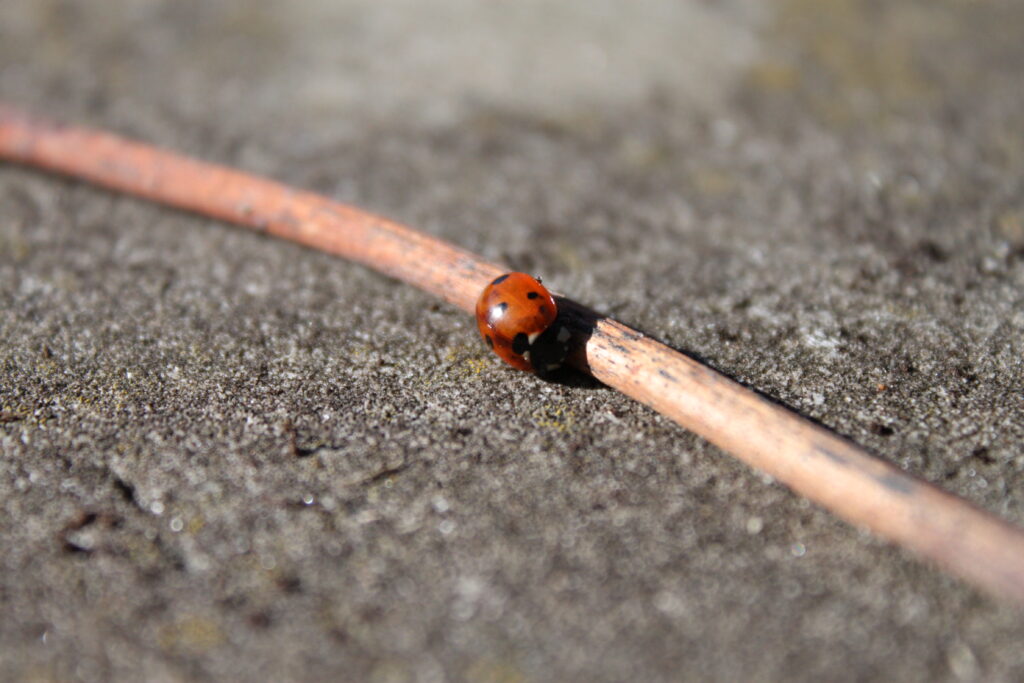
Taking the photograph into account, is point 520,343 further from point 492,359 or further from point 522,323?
point 492,359

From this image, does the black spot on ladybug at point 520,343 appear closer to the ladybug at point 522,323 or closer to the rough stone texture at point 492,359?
the ladybug at point 522,323

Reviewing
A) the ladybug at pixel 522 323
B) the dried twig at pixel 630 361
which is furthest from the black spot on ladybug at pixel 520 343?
the dried twig at pixel 630 361

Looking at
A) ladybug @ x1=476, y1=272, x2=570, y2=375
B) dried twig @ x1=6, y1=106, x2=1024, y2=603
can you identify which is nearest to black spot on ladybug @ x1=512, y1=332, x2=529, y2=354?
ladybug @ x1=476, y1=272, x2=570, y2=375

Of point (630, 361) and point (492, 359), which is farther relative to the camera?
point (492, 359)

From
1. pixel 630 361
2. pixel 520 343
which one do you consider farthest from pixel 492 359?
pixel 630 361

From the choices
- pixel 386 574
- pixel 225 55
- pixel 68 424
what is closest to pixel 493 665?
pixel 386 574

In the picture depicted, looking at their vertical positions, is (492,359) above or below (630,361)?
below
